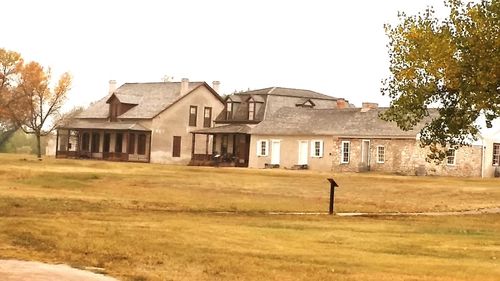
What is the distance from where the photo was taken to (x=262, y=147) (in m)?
70.9

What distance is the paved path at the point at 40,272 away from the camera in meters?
12.4

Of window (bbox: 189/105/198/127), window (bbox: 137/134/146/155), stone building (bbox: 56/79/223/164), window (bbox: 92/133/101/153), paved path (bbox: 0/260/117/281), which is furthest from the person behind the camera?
window (bbox: 92/133/101/153)

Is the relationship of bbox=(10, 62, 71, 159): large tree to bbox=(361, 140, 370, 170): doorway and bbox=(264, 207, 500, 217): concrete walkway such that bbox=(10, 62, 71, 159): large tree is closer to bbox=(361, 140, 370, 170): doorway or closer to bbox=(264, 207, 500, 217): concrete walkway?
bbox=(361, 140, 370, 170): doorway

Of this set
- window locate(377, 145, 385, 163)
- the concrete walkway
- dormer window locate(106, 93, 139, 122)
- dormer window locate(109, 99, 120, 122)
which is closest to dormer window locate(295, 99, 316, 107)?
window locate(377, 145, 385, 163)

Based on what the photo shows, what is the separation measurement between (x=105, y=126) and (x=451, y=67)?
5508cm

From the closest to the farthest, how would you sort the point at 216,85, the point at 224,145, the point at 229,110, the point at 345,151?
the point at 345,151, the point at 224,145, the point at 229,110, the point at 216,85

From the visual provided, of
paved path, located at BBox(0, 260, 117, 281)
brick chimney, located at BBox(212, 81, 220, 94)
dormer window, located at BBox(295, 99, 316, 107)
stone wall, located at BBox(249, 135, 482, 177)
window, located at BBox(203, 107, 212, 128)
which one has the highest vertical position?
brick chimney, located at BBox(212, 81, 220, 94)

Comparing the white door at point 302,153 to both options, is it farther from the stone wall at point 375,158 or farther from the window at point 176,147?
the window at point 176,147

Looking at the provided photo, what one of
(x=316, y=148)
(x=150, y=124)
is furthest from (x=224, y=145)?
(x=316, y=148)

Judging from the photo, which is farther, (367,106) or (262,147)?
(262,147)

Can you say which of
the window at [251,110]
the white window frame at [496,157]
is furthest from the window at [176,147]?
the white window frame at [496,157]

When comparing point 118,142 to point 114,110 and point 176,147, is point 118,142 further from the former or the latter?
point 176,147

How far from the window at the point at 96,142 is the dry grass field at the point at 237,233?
42.4 m

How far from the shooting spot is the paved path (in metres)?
12.4
